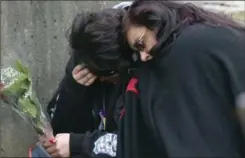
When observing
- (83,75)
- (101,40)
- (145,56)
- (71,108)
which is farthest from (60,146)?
(145,56)

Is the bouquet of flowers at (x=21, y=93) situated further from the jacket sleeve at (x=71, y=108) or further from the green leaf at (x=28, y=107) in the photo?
the jacket sleeve at (x=71, y=108)

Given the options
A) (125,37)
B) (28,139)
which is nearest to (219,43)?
(125,37)

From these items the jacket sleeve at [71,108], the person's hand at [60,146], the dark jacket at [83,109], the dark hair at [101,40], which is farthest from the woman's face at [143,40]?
the person's hand at [60,146]

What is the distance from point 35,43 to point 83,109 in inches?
32.3

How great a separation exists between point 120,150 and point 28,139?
134cm

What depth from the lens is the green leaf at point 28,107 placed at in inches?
128

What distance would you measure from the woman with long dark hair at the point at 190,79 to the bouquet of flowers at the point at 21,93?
2.03 feet

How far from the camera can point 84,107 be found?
11.6 ft

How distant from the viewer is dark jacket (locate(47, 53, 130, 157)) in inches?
131

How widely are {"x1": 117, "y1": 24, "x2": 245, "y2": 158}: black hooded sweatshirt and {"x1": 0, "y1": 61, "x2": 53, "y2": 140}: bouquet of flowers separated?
2.11 ft

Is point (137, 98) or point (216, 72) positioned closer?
point (216, 72)

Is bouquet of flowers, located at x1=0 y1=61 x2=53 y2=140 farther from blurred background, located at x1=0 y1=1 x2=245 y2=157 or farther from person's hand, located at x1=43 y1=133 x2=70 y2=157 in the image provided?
blurred background, located at x1=0 y1=1 x2=245 y2=157

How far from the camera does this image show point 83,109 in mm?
3539

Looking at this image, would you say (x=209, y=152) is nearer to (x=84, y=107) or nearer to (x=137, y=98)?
(x=137, y=98)
